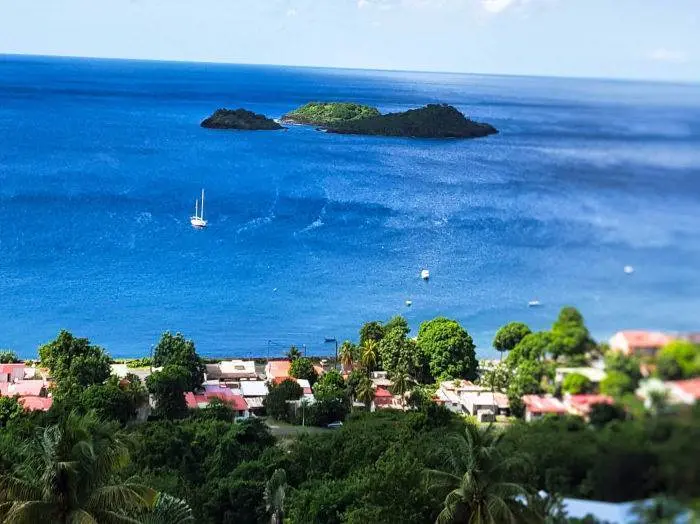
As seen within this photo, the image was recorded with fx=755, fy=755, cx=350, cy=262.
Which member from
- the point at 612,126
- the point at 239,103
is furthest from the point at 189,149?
the point at 612,126

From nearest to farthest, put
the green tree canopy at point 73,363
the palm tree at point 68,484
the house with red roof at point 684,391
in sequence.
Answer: the house with red roof at point 684,391 → the palm tree at point 68,484 → the green tree canopy at point 73,363

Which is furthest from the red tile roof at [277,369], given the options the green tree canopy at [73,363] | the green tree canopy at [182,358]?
the green tree canopy at [73,363]

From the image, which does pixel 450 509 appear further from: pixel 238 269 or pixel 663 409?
pixel 238 269

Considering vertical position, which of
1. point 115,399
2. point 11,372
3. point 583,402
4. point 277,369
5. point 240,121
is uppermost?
point 583,402

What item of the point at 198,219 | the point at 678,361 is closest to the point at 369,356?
the point at 678,361

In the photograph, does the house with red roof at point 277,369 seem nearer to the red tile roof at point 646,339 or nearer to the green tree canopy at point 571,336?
the green tree canopy at point 571,336

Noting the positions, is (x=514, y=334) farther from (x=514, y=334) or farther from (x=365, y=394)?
(x=365, y=394)

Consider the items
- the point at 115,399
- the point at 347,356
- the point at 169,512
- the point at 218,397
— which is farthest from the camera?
the point at 347,356
